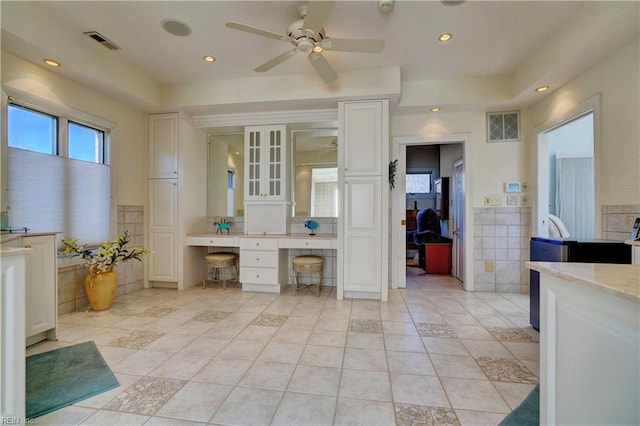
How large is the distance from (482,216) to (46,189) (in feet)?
17.5

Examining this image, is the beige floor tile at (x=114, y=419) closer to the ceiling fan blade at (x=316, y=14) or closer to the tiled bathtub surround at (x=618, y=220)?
the ceiling fan blade at (x=316, y=14)

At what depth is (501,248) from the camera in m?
3.85

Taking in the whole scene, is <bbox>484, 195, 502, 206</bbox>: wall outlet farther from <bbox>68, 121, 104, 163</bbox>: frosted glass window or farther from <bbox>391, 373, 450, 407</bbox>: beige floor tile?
<bbox>68, 121, 104, 163</bbox>: frosted glass window

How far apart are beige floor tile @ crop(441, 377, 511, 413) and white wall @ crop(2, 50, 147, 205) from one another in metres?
4.19

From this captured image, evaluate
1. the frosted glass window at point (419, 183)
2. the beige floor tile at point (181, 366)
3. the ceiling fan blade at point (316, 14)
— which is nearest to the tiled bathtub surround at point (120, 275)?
the beige floor tile at point (181, 366)

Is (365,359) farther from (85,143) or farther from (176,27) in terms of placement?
(85,143)

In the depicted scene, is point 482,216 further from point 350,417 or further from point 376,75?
point 350,417

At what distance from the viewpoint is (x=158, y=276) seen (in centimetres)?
395

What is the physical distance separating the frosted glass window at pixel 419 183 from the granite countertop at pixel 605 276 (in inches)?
224

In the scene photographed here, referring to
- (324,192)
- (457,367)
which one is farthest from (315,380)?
(324,192)

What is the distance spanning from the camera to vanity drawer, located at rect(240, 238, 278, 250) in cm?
373

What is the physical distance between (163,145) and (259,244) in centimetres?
204

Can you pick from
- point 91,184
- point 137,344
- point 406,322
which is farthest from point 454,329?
point 91,184

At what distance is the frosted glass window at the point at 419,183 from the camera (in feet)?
21.6
